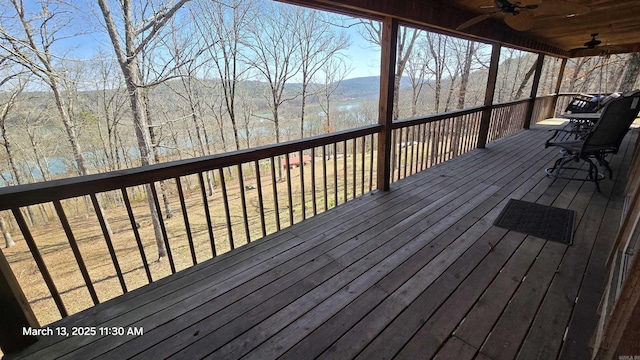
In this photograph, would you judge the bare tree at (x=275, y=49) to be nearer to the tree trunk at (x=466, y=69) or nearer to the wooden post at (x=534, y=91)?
the tree trunk at (x=466, y=69)

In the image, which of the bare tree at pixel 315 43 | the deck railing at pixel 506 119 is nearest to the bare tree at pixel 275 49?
the bare tree at pixel 315 43

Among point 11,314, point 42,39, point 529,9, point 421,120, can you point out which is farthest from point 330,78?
point 11,314

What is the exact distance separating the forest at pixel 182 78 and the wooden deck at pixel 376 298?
3227mm

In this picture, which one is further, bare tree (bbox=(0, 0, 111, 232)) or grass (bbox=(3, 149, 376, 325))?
grass (bbox=(3, 149, 376, 325))

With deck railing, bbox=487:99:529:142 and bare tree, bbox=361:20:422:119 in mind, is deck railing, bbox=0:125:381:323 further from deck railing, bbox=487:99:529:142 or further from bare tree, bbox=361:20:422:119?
bare tree, bbox=361:20:422:119

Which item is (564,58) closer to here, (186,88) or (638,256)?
(638,256)

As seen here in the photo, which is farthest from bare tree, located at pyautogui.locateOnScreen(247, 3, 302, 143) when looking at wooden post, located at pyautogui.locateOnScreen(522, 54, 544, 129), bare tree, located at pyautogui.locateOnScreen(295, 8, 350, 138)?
wooden post, located at pyautogui.locateOnScreen(522, 54, 544, 129)

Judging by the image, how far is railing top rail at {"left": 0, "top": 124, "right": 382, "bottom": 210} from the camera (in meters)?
1.31

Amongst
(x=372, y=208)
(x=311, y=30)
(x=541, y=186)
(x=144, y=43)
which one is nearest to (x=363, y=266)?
(x=372, y=208)

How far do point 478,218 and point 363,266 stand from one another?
4.67 feet

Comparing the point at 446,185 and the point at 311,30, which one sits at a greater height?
the point at 311,30

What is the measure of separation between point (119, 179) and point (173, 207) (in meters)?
10.8

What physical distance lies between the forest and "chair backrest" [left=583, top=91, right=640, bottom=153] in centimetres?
239

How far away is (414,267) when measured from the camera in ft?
6.22
